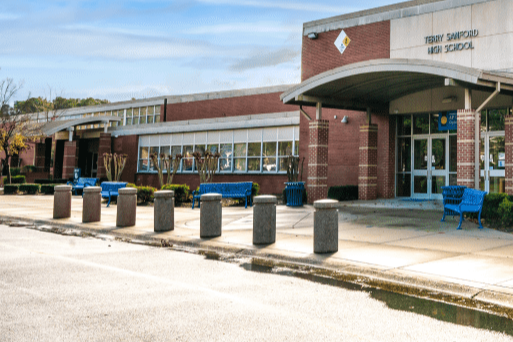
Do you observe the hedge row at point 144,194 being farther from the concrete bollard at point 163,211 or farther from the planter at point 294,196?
the concrete bollard at point 163,211

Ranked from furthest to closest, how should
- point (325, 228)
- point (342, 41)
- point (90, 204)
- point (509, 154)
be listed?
point (342, 41), point (509, 154), point (90, 204), point (325, 228)

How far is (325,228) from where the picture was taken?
8750 millimetres

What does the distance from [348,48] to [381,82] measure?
488cm

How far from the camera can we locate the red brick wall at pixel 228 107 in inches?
1318

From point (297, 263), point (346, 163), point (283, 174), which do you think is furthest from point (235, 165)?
point (297, 263)

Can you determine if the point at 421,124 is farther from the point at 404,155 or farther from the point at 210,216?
the point at 210,216

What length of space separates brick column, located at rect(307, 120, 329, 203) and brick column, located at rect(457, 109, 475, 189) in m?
5.51

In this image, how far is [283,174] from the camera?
2653 cm

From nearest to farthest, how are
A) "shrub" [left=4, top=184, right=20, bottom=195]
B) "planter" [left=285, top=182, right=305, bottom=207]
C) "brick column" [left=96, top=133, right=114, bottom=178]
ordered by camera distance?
"planter" [left=285, top=182, right=305, bottom=207]
"shrub" [left=4, top=184, right=20, bottom=195]
"brick column" [left=96, top=133, right=114, bottom=178]

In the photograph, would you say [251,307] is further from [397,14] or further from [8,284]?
[397,14]

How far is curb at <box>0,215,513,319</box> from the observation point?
19.1ft

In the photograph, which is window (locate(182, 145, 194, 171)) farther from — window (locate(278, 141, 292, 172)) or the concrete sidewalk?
the concrete sidewalk

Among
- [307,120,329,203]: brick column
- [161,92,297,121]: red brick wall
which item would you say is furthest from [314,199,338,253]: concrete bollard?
[161,92,297,121]: red brick wall

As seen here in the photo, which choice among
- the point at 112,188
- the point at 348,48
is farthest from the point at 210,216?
the point at 348,48
